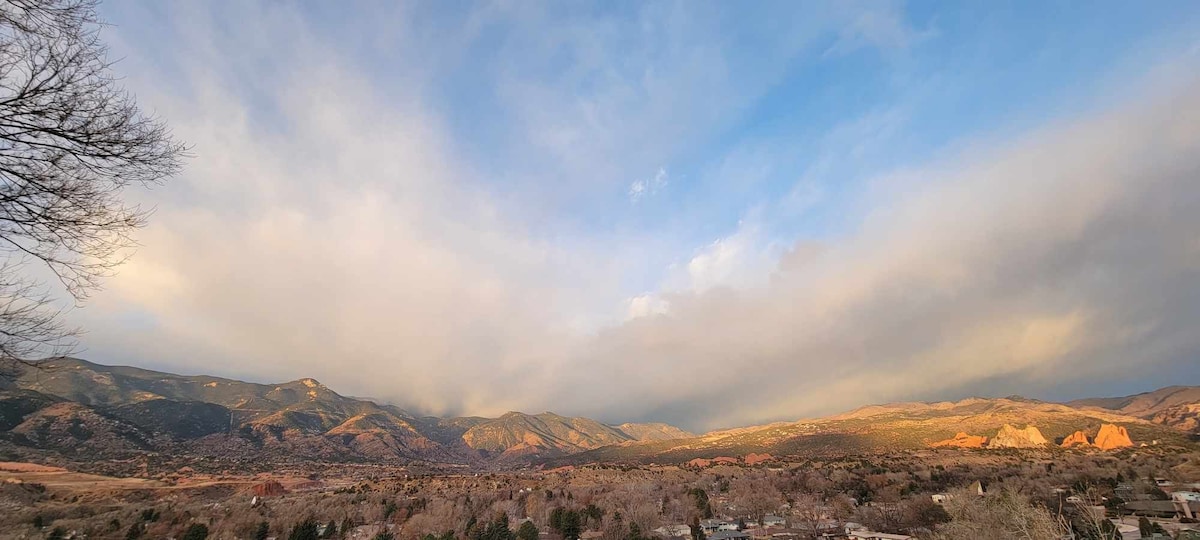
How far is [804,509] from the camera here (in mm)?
66688

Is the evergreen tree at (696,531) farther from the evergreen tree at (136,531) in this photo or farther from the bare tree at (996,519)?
the evergreen tree at (136,531)

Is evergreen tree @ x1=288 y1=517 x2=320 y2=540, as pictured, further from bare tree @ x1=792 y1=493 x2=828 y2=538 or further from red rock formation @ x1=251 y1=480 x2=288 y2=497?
bare tree @ x1=792 y1=493 x2=828 y2=538

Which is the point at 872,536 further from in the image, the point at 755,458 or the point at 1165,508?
the point at 755,458

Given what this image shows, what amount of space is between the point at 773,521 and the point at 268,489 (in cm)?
9077

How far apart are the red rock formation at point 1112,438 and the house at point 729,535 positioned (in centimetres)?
10044

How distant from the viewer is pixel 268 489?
9212 centimetres

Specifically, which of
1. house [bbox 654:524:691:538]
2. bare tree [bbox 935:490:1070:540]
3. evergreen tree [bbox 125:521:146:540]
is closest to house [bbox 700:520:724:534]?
house [bbox 654:524:691:538]

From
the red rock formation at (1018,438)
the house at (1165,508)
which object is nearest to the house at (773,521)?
the house at (1165,508)

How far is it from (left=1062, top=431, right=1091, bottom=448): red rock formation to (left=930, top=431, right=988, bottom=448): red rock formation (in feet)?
49.3

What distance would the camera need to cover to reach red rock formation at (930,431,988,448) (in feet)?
390

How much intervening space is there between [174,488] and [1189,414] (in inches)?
9913

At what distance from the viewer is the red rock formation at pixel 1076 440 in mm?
110338

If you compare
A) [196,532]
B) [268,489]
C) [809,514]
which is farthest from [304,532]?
[809,514]

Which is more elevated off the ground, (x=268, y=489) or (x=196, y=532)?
(x=196, y=532)
